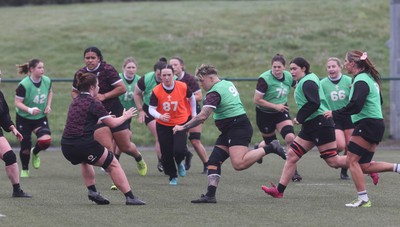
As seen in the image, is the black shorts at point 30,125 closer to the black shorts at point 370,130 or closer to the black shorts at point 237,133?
the black shorts at point 237,133

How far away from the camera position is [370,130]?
11734 millimetres

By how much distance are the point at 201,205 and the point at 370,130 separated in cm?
215

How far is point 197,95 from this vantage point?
1603 cm

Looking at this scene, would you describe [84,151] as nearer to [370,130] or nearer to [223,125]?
[223,125]

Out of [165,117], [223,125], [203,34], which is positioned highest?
[223,125]

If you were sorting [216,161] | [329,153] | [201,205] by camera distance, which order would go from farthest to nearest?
[329,153] → [216,161] → [201,205]

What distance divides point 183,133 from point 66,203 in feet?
8.47

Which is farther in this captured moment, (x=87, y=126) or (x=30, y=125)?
(x=30, y=125)

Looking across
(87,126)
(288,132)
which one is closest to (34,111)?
(288,132)

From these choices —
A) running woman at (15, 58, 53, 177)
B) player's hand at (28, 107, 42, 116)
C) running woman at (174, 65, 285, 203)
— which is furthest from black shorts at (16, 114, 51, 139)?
running woman at (174, 65, 285, 203)

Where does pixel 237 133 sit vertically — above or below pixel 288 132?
above

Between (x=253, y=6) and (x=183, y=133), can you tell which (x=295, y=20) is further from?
(x=183, y=133)

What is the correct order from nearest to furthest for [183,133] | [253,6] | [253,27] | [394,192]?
[394,192]
[183,133]
[253,27]
[253,6]

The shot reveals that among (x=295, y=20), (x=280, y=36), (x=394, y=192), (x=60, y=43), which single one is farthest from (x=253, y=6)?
(x=394, y=192)
